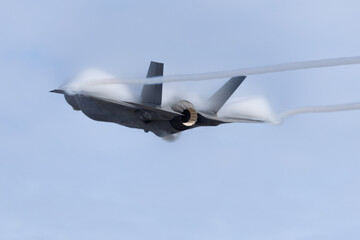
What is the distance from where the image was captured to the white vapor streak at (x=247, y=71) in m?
34.2

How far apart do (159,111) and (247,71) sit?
259 inches

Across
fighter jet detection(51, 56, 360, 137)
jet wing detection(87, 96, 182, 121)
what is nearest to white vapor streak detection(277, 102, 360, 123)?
fighter jet detection(51, 56, 360, 137)

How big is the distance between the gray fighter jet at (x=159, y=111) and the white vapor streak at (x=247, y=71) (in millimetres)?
857

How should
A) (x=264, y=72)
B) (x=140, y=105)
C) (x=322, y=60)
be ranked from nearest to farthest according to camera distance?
1. (x=322, y=60)
2. (x=264, y=72)
3. (x=140, y=105)

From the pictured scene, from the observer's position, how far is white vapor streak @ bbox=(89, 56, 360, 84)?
34.2 metres

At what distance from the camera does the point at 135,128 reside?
46219 mm

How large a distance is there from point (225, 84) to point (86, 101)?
30.2ft

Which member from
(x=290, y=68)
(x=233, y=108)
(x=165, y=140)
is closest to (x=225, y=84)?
(x=233, y=108)

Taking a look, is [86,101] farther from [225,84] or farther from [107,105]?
[225,84]

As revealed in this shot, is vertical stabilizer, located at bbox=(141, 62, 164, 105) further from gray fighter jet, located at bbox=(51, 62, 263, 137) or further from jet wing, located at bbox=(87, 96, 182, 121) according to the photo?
jet wing, located at bbox=(87, 96, 182, 121)

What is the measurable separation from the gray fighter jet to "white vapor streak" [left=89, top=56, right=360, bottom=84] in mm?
857

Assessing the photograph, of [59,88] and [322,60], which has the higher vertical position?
[59,88]

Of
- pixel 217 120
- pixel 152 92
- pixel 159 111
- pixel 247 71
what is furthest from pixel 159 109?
pixel 247 71

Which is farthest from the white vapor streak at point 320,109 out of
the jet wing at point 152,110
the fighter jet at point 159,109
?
the jet wing at point 152,110
